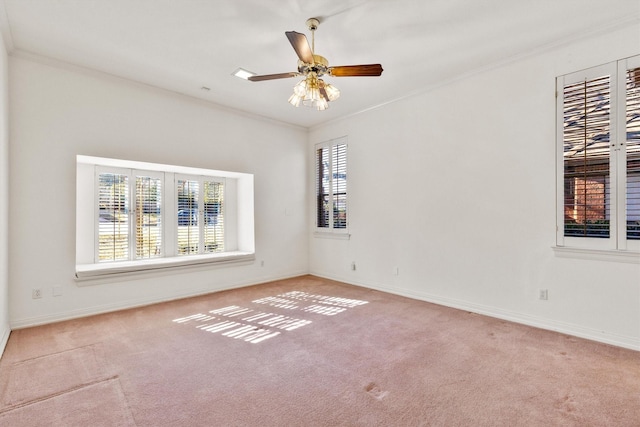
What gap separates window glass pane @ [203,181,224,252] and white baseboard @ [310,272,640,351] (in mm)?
2943

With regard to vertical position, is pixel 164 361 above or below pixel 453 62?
below

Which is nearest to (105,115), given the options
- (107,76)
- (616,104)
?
(107,76)

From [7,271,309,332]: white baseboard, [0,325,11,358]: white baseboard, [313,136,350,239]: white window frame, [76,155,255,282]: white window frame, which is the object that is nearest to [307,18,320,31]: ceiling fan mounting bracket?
[313,136,350,239]: white window frame

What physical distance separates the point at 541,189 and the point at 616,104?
3.08 feet

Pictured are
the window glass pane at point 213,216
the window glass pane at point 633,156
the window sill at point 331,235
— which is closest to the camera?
the window glass pane at point 633,156

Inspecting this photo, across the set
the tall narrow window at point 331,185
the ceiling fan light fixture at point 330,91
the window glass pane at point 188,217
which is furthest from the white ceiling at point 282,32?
the tall narrow window at point 331,185

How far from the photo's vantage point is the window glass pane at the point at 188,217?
4.75m

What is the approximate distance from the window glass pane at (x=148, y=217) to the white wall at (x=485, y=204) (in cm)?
310

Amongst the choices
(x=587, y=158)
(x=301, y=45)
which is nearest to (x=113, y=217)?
(x=301, y=45)

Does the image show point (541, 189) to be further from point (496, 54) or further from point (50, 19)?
point (50, 19)

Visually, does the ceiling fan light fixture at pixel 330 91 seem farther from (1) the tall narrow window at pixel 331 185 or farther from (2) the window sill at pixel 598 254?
(2) the window sill at pixel 598 254

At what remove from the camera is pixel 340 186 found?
5.43 meters

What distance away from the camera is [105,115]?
374cm

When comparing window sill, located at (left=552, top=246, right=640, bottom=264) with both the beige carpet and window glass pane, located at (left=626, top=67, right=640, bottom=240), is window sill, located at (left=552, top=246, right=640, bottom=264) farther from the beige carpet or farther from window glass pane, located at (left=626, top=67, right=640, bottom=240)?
the beige carpet
